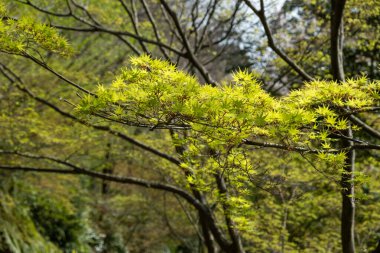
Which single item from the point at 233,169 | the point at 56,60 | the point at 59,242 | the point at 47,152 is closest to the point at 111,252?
the point at 59,242

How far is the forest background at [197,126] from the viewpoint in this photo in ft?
7.16

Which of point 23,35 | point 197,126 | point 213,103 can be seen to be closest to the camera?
point 213,103

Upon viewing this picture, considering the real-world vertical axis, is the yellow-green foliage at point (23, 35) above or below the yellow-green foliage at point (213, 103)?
above

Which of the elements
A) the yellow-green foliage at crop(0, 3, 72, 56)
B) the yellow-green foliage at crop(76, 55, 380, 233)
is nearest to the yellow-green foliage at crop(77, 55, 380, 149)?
the yellow-green foliage at crop(76, 55, 380, 233)

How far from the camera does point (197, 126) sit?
7.00ft

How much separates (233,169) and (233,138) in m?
0.51

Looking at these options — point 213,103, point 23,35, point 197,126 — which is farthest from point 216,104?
point 23,35

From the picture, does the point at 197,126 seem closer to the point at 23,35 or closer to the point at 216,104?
the point at 216,104

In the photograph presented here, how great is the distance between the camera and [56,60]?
10484mm

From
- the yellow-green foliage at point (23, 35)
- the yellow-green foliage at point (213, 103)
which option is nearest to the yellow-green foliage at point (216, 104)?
the yellow-green foliage at point (213, 103)

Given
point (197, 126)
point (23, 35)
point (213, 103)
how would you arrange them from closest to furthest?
point (213, 103) → point (197, 126) → point (23, 35)

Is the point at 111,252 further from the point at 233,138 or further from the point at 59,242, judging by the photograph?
the point at 233,138

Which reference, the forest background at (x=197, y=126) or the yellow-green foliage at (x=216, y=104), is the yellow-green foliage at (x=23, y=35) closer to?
the forest background at (x=197, y=126)

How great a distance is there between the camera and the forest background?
7.16 feet
